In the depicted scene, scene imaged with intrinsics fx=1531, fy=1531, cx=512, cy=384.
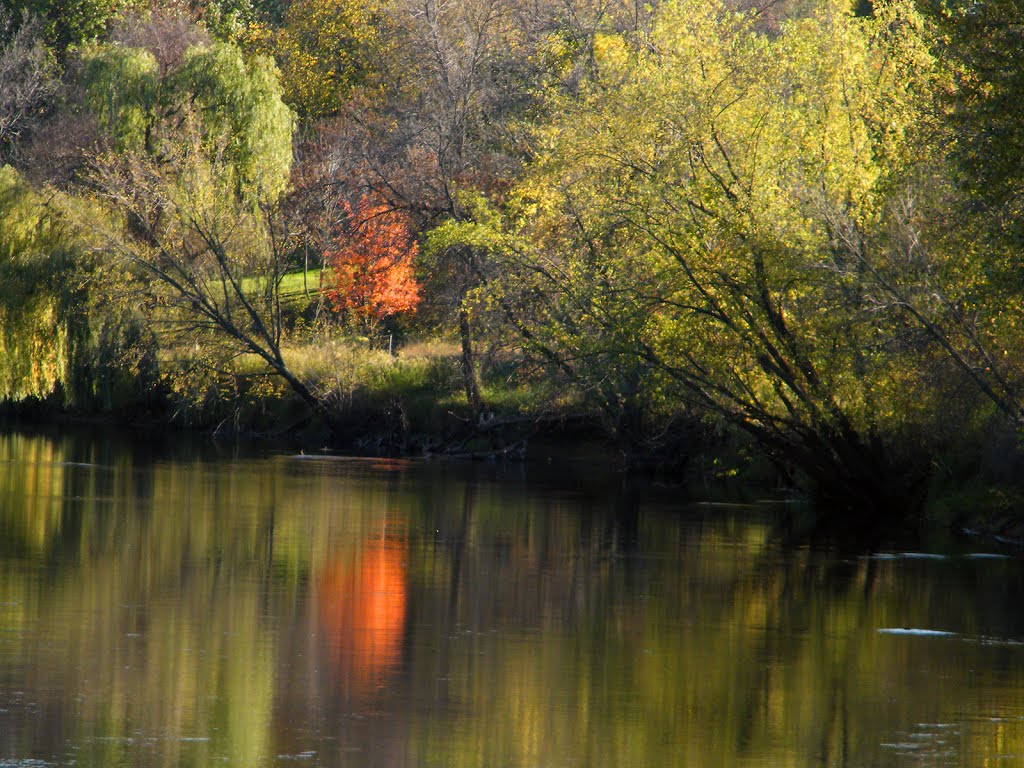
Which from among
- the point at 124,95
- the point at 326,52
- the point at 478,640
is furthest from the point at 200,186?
the point at 478,640

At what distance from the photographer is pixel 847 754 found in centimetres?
1116

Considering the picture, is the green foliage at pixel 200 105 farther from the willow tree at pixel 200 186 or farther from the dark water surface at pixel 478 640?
the dark water surface at pixel 478 640

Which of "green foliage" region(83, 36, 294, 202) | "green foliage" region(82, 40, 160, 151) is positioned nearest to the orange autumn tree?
"green foliage" region(83, 36, 294, 202)

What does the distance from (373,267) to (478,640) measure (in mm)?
33127

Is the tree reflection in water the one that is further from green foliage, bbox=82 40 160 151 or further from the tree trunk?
green foliage, bbox=82 40 160 151

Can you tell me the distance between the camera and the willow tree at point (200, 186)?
41.1 m

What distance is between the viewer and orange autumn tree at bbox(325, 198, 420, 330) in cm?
4691

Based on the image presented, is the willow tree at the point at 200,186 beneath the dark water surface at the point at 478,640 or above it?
above

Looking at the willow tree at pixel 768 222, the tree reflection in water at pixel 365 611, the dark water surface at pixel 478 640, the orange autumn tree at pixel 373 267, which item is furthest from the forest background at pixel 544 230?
the tree reflection in water at pixel 365 611

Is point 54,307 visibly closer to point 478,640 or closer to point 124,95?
point 124,95

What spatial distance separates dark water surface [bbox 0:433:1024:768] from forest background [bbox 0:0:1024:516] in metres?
3.68

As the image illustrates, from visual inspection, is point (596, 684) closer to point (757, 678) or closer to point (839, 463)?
point (757, 678)

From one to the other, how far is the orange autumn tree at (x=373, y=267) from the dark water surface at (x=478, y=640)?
19.9 m

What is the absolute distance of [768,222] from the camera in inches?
1000
